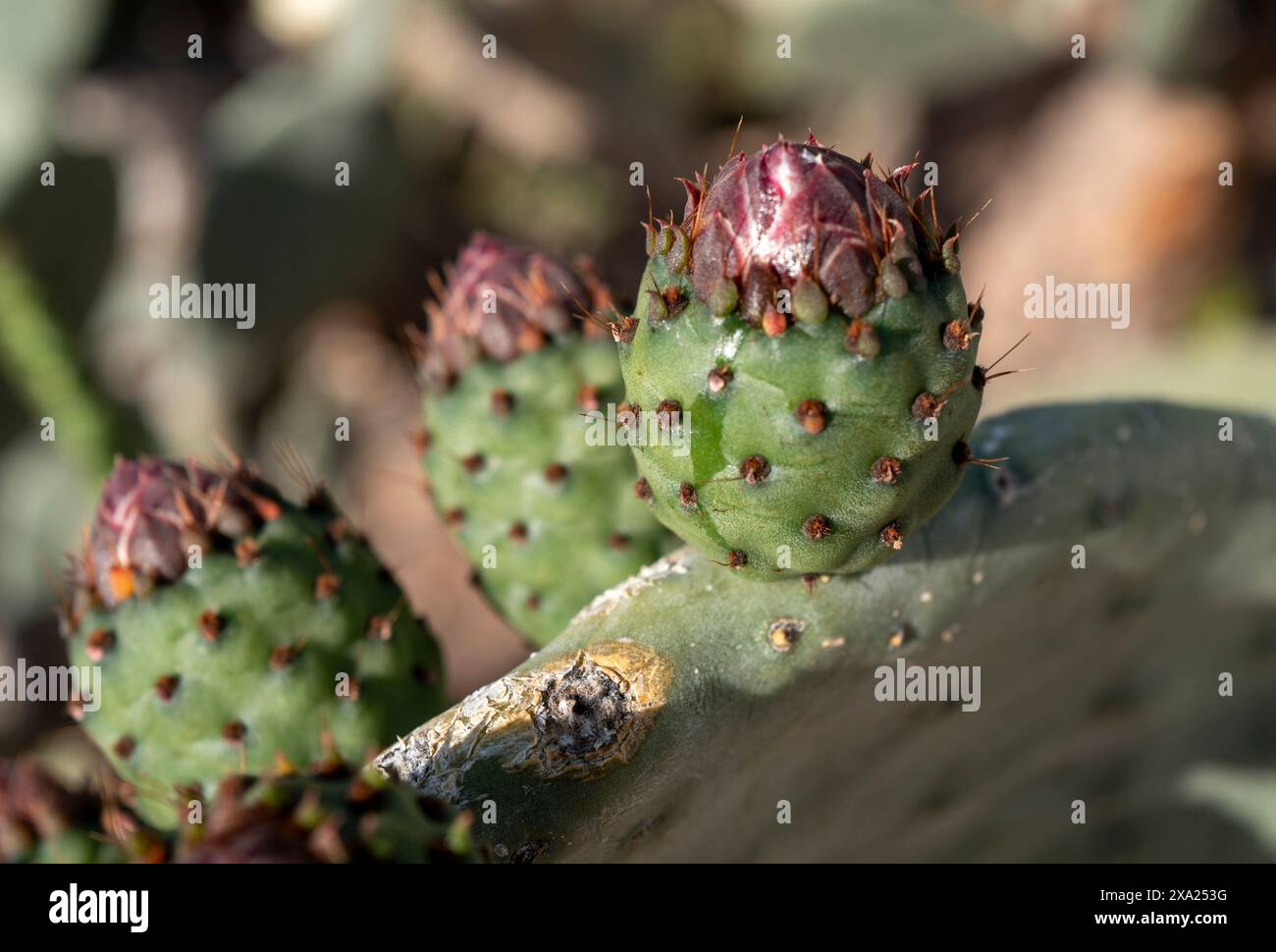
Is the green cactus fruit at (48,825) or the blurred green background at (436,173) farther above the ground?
the blurred green background at (436,173)

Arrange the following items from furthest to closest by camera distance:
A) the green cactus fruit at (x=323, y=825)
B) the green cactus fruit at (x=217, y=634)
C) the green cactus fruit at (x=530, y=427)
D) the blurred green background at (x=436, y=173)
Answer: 1. the blurred green background at (x=436, y=173)
2. the green cactus fruit at (x=530, y=427)
3. the green cactus fruit at (x=217, y=634)
4. the green cactus fruit at (x=323, y=825)

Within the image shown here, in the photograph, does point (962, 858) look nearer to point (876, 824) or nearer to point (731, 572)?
point (876, 824)

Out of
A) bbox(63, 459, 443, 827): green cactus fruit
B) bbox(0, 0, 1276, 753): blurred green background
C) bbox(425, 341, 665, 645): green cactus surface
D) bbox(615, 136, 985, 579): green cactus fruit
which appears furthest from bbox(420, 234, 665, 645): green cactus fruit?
bbox(0, 0, 1276, 753): blurred green background

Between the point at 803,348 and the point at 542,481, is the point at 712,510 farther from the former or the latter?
the point at 542,481

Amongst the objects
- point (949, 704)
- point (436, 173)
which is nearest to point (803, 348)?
point (949, 704)

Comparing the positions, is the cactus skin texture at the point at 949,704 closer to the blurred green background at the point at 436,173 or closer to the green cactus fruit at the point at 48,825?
the green cactus fruit at the point at 48,825

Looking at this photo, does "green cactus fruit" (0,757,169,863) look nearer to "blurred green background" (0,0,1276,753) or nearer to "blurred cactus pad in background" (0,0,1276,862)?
"blurred cactus pad in background" (0,0,1276,862)

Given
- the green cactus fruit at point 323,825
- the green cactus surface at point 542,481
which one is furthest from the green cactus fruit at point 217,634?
the green cactus fruit at point 323,825
